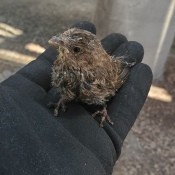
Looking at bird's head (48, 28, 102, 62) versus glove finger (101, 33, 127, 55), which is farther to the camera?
glove finger (101, 33, 127, 55)

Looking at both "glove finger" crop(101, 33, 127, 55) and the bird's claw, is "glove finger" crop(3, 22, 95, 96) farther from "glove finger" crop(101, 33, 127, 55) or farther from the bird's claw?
"glove finger" crop(101, 33, 127, 55)

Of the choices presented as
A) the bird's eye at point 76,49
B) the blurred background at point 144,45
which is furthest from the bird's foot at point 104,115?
the blurred background at point 144,45

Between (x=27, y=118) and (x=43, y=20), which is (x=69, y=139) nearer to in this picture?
(x=27, y=118)

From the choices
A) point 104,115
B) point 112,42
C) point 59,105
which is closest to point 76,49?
point 59,105

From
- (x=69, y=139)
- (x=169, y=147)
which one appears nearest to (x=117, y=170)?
(x=169, y=147)

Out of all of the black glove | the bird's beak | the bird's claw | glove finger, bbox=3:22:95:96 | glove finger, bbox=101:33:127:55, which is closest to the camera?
the black glove

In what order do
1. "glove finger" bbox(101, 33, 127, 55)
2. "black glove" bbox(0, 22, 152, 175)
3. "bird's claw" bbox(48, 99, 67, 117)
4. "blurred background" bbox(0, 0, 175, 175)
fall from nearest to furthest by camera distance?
"black glove" bbox(0, 22, 152, 175) < "bird's claw" bbox(48, 99, 67, 117) < "glove finger" bbox(101, 33, 127, 55) < "blurred background" bbox(0, 0, 175, 175)

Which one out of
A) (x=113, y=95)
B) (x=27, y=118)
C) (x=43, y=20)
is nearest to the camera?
(x=27, y=118)

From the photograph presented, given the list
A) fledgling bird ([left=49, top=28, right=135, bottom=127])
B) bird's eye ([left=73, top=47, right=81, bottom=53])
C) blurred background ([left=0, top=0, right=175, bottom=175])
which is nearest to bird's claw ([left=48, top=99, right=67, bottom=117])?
fledgling bird ([left=49, top=28, right=135, bottom=127])
